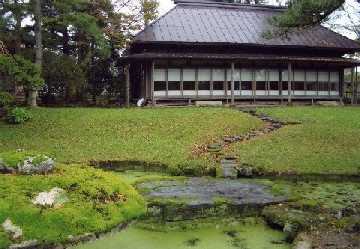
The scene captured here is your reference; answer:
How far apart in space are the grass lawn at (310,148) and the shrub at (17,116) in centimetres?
950

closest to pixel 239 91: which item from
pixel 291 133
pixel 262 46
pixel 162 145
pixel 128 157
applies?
pixel 262 46

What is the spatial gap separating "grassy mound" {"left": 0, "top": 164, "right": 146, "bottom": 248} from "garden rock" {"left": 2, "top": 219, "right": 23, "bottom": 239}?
1.1 inches

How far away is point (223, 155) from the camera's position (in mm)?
13914

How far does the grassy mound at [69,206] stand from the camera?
3670mm

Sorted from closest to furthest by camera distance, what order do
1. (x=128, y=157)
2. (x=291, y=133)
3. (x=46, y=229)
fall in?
(x=46, y=229)
(x=128, y=157)
(x=291, y=133)

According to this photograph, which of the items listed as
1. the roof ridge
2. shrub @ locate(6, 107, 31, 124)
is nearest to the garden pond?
shrub @ locate(6, 107, 31, 124)

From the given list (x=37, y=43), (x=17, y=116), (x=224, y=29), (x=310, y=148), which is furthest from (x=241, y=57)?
(x=17, y=116)

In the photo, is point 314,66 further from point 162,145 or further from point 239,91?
point 162,145

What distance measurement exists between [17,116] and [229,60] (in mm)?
14771

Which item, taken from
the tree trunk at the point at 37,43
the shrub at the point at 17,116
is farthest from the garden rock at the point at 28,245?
the tree trunk at the point at 37,43

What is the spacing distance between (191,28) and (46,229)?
26.2 meters

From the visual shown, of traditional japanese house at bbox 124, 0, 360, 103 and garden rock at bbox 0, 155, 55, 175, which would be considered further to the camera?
traditional japanese house at bbox 124, 0, 360, 103

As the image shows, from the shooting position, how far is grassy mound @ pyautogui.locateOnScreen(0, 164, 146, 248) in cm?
367

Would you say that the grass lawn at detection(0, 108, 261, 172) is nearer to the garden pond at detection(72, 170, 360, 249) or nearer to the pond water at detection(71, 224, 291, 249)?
the garden pond at detection(72, 170, 360, 249)
